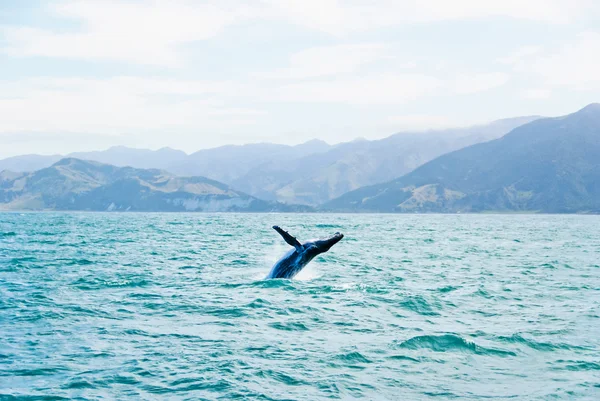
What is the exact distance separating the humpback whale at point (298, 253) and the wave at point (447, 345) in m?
8.43

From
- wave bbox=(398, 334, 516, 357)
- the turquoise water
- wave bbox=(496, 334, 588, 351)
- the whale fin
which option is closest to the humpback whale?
the whale fin

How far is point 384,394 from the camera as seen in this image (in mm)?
13867

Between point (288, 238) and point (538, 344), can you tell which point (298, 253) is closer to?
point (288, 238)

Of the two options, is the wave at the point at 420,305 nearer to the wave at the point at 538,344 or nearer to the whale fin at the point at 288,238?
the wave at the point at 538,344

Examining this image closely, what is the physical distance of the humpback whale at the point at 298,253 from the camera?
27.2 meters

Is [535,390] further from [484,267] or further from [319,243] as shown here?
[484,267]

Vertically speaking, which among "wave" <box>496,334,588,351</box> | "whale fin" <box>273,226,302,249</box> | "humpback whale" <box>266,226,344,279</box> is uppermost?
"whale fin" <box>273,226,302,249</box>

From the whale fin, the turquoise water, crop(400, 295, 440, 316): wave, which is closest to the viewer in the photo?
the turquoise water

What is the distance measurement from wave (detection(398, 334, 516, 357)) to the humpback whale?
8.43 metres

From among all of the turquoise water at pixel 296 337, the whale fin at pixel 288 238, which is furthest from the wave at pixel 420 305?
the whale fin at pixel 288 238

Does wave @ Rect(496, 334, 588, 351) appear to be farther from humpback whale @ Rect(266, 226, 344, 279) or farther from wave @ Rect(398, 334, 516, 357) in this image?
humpback whale @ Rect(266, 226, 344, 279)

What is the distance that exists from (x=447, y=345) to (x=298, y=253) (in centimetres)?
1160

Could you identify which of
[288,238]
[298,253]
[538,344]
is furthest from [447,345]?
[298,253]

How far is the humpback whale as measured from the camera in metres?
27.2
